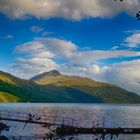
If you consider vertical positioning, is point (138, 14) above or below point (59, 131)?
above

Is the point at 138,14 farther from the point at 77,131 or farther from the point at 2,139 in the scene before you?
the point at 2,139

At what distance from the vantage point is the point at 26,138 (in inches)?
3984

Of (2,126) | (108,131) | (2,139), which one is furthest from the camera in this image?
(2,126)

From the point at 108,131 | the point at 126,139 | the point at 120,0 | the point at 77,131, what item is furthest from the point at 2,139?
the point at 120,0

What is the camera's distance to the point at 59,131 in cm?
7369

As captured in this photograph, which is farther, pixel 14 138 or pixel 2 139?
pixel 14 138

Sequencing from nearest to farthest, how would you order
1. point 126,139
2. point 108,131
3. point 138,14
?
1. point 138,14
2. point 108,131
3. point 126,139

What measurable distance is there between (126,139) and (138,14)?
79.3 meters

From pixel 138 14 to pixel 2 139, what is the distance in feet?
202

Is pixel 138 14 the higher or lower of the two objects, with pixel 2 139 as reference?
Result: higher

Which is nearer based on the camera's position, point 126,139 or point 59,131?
point 59,131

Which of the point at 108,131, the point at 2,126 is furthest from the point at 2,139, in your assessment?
the point at 108,131

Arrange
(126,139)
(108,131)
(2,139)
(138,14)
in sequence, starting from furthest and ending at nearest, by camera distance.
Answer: (126,139) → (2,139) → (108,131) → (138,14)

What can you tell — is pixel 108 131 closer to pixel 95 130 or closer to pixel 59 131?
pixel 95 130
